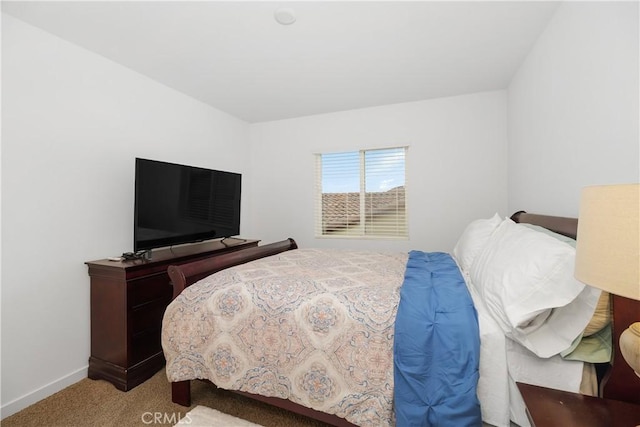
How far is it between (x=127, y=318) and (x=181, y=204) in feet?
3.41

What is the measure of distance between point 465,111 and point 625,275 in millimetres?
3128

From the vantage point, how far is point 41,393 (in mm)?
1909

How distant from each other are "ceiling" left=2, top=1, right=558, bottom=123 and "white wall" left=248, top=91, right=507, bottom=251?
13.7 inches

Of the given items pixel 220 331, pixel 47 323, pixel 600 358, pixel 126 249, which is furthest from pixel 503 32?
pixel 47 323

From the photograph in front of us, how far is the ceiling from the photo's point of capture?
1.82 meters

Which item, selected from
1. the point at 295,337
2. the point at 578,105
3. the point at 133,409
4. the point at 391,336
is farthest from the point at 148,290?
the point at 578,105

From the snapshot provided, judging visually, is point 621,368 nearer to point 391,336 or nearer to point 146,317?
point 391,336

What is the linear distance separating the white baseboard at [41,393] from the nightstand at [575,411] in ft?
9.18

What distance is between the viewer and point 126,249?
2545 millimetres

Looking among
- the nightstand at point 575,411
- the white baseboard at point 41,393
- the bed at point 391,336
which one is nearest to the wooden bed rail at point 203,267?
the bed at point 391,336

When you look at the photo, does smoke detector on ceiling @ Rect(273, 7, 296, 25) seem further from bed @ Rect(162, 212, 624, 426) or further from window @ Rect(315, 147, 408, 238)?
window @ Rect(315, 147, 408, 238)

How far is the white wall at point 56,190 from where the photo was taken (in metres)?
1.82

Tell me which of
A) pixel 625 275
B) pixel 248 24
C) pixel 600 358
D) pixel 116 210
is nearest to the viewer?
pixel 625 275

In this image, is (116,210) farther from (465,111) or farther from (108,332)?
(465,111)
